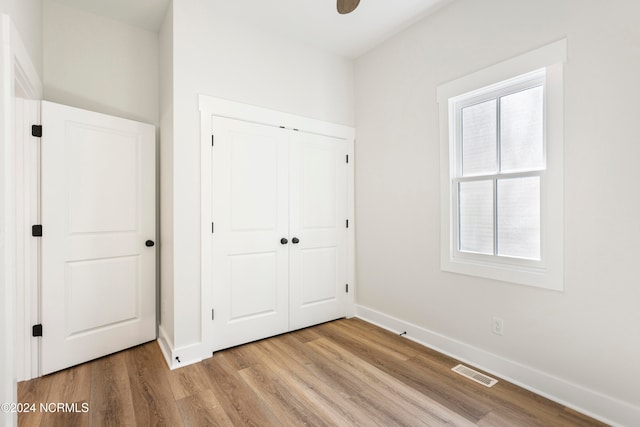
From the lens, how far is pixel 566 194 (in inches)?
78.1

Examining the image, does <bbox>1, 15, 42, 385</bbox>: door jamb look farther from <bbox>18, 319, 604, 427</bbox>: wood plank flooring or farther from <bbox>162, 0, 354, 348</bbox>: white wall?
<bbox>162, 0, 354, 348</bbox>: white wall

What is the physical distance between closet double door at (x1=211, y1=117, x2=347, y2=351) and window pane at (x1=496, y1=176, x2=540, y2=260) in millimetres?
1611

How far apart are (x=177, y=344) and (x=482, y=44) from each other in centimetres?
331

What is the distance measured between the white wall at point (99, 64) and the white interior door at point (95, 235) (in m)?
0.28

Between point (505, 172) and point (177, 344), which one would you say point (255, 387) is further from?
point (505, 172)

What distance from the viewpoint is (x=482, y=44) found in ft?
7.88

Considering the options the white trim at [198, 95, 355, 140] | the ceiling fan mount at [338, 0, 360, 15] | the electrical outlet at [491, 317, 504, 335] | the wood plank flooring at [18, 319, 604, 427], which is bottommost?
the wood plank flooring at [18, 319, 604, 427]

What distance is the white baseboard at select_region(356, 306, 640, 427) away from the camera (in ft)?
5.82

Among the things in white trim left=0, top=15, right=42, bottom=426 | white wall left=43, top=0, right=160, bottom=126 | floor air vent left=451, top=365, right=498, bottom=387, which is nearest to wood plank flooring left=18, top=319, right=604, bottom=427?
floor air vent left=451, top=365, right=498, bottom=387

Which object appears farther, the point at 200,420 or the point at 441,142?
the point at 441,142

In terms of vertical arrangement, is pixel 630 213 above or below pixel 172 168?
below

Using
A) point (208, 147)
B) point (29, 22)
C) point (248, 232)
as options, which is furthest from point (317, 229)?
point (29, 22)

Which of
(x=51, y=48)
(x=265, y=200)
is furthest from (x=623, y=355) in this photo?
(x=51, y=48)

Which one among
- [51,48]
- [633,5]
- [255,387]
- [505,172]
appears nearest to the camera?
[633,5]
